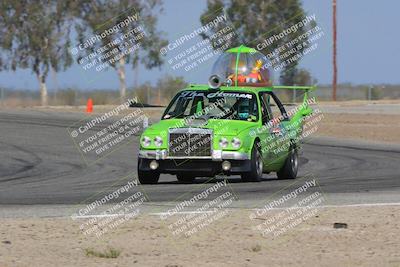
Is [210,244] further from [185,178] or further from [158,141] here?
[185,178]

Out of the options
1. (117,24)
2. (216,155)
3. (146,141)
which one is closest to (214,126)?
(216,155)

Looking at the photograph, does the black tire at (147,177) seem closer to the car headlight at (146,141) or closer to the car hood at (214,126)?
the car headlight at (146,141)

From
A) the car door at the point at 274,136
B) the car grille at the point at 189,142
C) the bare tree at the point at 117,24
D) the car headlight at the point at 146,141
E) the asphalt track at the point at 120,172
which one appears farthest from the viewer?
the bare tree at the point at 117,24

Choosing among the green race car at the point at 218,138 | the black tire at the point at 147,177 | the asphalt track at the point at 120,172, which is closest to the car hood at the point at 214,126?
the green race car at the point at 218,138

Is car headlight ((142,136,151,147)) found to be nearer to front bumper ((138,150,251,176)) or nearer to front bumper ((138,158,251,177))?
front bumper ((138,150,251,176))

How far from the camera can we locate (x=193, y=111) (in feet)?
59.7

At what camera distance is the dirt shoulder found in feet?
31.6

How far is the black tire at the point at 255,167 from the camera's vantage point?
58.0 ft

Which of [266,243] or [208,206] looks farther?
[208,206]

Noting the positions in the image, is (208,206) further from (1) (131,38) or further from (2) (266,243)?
(1) (131,38)

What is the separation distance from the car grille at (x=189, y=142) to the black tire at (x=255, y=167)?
2.72ft

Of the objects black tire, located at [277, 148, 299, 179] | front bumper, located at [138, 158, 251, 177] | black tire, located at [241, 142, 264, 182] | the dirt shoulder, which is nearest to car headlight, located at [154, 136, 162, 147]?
front bumper, located at [138, 158, 251, 177]

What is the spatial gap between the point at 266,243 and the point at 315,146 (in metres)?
20.9

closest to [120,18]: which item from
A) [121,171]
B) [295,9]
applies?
[295,9]
